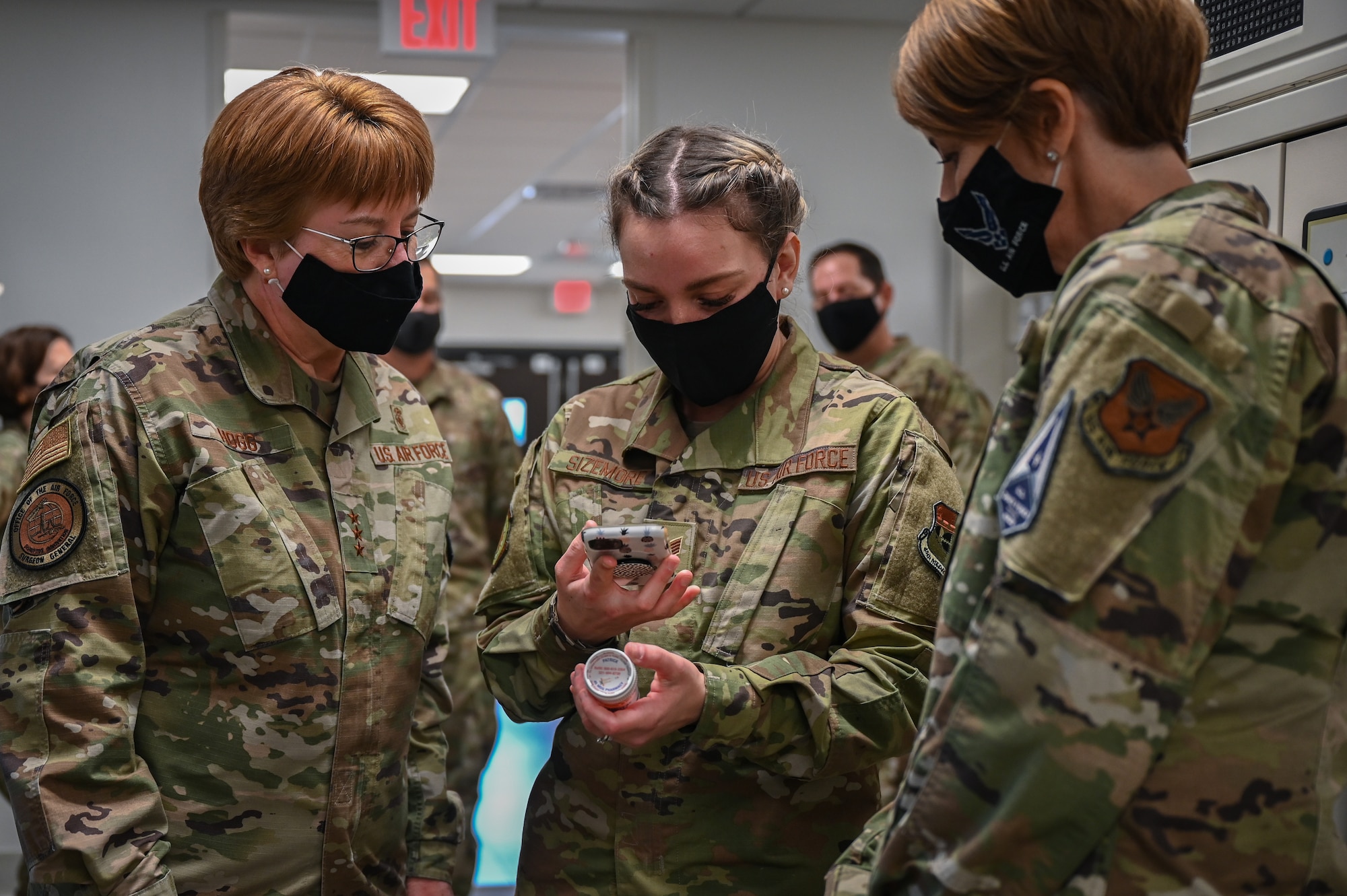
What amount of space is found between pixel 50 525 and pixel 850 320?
11.4 feet

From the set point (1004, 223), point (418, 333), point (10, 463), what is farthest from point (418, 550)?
point (10, 463)

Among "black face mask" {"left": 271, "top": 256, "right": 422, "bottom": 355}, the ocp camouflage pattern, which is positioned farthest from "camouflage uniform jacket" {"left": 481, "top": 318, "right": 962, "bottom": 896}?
the ocp camouflage pattern

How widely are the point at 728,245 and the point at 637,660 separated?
1.96 feet

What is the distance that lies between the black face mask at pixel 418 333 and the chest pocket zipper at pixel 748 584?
2.72 m

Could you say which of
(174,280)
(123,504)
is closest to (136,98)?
(174,280)

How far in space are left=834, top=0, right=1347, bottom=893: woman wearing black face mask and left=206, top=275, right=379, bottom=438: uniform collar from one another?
40.5 inches

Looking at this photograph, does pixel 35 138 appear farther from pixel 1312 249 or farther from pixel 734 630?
pixel 1312 249

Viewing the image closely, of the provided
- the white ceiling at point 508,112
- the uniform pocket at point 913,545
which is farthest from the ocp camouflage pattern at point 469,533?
the uniform pocket at point 913,545

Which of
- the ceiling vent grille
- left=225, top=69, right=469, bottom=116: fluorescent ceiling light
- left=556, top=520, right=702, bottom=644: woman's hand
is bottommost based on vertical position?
left=556, top=520, right=702, bottom=644: woman's hand

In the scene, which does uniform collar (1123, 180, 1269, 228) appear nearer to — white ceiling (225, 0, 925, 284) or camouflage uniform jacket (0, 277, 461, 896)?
white ceiling (225, 0, 925, 284)

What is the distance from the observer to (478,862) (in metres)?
4.43

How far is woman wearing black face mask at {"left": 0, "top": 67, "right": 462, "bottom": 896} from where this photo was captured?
1.43 m

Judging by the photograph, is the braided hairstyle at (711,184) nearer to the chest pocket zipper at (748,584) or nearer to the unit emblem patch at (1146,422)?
the chest pocket zipper at (748,584)

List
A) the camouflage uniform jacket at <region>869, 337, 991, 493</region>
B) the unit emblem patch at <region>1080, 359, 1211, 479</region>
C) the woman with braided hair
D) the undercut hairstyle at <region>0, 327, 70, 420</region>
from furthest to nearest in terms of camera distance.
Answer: the camouflage uniform jacket at <region>869, 337, 991, 493</region>
the undercut hairstyle at <region>0, 327, 70, 420</region>
the woman with braided hair
the unit emblem patch at <region>1080, 359, 1211, 479</region>
